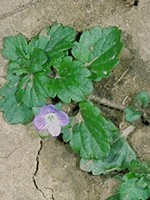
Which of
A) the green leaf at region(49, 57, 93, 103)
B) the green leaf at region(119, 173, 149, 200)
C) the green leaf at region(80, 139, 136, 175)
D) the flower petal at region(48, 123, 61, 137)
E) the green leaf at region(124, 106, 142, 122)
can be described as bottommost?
the green leaf at region(119, 173, 149, 200)

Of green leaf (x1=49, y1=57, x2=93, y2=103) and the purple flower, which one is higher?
green leaf (x1=49, y1=57, x2=93, y2=103)

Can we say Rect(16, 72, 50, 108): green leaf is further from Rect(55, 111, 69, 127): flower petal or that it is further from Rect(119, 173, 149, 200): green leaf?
Rect(119, 173, 149, 200): green leaf

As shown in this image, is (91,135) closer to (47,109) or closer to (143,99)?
(47,109)

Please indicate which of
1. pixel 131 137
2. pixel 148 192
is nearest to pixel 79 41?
pixel 131 137

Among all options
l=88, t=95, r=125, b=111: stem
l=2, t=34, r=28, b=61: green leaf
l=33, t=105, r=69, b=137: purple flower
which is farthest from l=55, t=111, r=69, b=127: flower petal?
l=2, t=34, r=28, b=61: green leaf

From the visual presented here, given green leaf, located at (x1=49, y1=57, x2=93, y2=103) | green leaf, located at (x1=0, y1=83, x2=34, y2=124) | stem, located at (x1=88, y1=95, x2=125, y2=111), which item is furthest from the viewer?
stem, located at (x1=88, y1=95, x2=125, y2=111)

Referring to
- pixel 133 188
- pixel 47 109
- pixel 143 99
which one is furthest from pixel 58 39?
pixel 133 188

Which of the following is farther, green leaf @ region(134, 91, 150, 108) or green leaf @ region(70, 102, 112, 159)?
green leaf @ region(134, 91, 150, 108)
